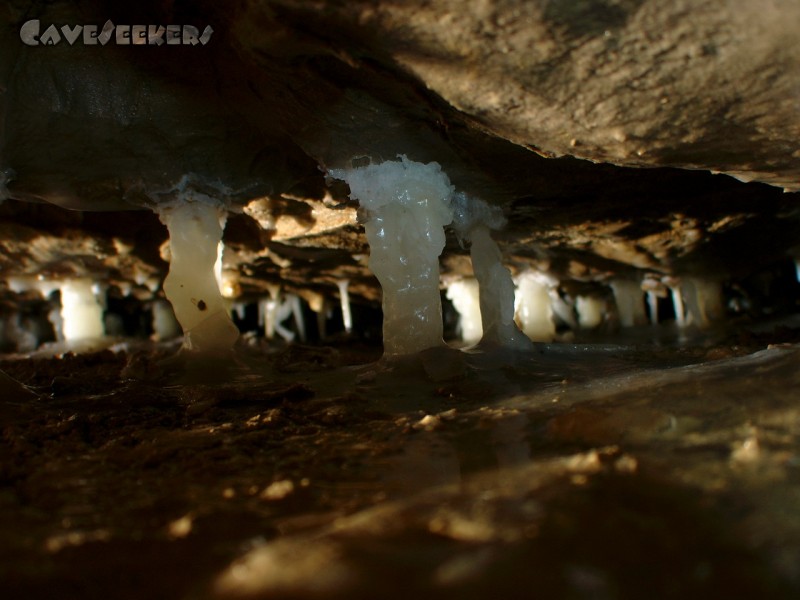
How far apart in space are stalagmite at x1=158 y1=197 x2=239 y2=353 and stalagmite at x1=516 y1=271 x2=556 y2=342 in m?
5.24

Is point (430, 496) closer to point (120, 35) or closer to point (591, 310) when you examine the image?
point (120, 35)

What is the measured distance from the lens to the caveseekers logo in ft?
12.0

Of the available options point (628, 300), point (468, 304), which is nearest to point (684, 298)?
point (628, 300)

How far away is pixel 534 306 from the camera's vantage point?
920cm

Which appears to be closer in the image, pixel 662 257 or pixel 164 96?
pixel 164 96

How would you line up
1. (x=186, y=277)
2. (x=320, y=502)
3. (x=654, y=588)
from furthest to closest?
1. (x=186, y=277)
2. (x=320, y=502)
3. (x=654, y=588)

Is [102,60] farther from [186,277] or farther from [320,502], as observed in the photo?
[320,502]

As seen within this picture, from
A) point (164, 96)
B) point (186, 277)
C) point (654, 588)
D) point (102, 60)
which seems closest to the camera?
point (654, 588)

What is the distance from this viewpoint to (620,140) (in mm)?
3164

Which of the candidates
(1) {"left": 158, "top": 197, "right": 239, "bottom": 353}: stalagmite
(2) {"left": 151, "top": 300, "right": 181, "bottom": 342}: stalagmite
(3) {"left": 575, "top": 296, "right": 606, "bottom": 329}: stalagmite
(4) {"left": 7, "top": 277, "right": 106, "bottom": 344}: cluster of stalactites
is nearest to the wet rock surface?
(1) {"left": 158, "top": 197, "right": 239, "bottom": 353}: stalagmite

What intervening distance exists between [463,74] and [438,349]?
2.32 metres

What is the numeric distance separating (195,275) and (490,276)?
3010 mm

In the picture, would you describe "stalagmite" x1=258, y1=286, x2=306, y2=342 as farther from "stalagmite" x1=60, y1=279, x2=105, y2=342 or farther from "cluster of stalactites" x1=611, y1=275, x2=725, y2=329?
"cluster of stalactites" x1=611, y1=275, x2=725, y2=329

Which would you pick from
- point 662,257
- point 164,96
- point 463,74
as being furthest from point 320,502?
point 662,257
